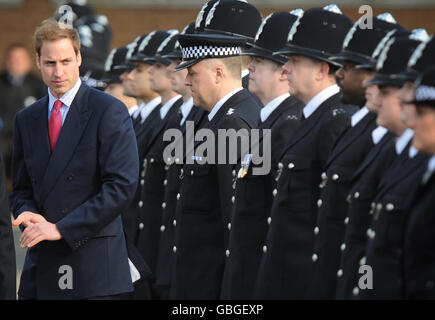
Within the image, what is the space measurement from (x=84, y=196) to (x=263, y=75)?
1307 mm

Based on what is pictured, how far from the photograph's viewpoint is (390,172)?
165 inches

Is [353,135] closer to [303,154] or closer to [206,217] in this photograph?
[303,154]

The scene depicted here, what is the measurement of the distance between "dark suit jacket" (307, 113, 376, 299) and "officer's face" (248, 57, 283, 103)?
34.4 inches

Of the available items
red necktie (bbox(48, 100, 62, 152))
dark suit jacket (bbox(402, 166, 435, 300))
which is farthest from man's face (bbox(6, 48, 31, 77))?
dark suit jacket (bbox(402, 166, 435, 300))

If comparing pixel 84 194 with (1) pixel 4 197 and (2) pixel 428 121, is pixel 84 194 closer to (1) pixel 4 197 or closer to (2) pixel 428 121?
(1) pixel 4 197

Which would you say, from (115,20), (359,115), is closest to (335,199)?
(359,115)

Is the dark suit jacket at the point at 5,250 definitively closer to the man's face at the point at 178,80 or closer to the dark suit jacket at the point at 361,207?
the dark suit jacket at the point at 361,207

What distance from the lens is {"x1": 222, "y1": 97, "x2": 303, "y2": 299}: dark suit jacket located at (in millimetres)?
5336

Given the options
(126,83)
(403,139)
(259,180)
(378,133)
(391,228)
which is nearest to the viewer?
(391,228)

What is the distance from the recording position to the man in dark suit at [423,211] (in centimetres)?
369

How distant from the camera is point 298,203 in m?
4.99

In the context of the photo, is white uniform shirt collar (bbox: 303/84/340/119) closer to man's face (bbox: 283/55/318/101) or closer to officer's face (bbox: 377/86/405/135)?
man's face (bbox: 283/55/318/101)
